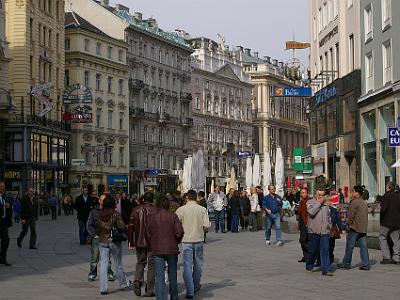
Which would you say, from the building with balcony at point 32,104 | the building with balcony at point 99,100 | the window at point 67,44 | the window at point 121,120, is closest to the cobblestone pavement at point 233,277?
the building with balcony at point 32,104

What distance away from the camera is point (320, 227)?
58.4 feet

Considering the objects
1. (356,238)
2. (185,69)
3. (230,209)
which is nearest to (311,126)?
(230,209)

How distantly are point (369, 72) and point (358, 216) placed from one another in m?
23.4

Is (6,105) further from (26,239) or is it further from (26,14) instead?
(26,239)

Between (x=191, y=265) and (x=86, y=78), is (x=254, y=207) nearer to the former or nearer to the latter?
(x=191, y=265)

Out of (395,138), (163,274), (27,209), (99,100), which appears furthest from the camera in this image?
(99,100)

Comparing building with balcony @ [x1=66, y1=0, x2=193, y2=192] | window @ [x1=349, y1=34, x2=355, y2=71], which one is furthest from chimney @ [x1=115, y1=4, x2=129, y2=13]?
window @ [x1=349, y1=34, x2=355, y2=71]

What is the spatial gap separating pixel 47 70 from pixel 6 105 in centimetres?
1729

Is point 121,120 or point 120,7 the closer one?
point 121,120

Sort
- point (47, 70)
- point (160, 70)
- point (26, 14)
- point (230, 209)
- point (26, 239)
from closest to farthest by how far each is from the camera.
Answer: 1. point (26, 239)
2. point (230, 209)
3. point (26, 14)
4. point (47, 70)
5. point (160, 70)

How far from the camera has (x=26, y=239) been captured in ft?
97.7

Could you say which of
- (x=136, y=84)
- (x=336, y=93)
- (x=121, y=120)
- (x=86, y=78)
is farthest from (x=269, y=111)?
(x=336, y=93)

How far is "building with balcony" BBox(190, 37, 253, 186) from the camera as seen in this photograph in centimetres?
10631

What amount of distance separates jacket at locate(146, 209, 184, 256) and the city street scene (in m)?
0.02
